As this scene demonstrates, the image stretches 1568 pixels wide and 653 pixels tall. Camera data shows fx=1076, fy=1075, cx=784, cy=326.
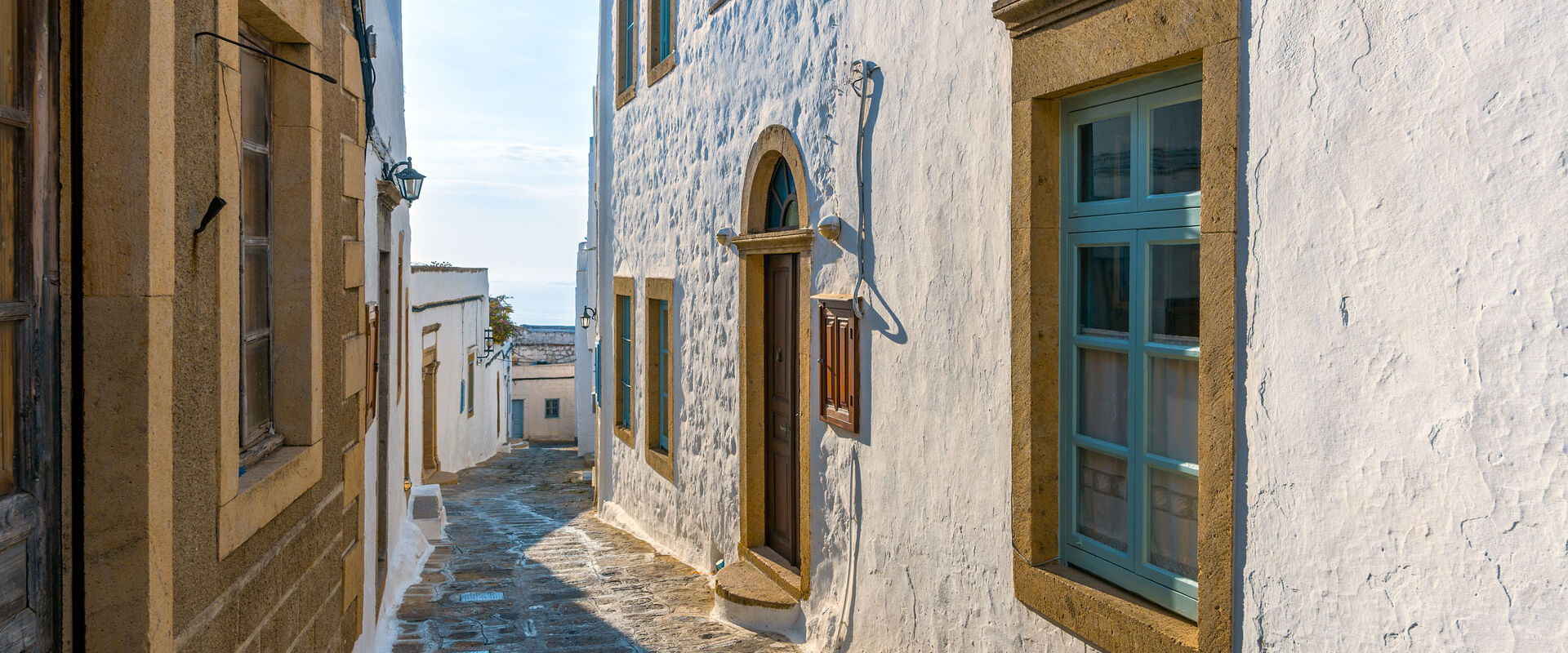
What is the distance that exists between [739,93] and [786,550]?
2944 millimetres

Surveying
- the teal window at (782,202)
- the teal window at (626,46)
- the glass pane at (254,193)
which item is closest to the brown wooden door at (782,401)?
the teal window at (782,202)

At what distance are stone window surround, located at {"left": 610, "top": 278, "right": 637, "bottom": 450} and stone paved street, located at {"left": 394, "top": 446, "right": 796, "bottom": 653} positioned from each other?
905 millimetres

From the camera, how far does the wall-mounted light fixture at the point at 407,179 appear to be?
7582mm

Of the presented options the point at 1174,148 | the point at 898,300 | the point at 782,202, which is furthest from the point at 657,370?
the point at 1174,148

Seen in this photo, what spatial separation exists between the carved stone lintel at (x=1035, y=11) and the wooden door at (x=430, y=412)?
38.0 ft

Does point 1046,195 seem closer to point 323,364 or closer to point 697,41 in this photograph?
point 323,364

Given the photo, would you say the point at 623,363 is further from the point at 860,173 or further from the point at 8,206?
the point at 8,206

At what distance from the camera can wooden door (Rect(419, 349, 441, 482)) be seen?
14203mm

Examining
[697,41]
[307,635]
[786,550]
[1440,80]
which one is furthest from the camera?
[697,41]

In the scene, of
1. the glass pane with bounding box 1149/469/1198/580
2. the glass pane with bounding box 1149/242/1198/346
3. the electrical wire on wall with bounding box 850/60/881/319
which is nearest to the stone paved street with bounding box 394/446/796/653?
the electrical wire on wall with bounding box 850/60/881/319

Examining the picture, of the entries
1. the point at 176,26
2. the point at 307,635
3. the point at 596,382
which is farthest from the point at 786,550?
the point at 596,382

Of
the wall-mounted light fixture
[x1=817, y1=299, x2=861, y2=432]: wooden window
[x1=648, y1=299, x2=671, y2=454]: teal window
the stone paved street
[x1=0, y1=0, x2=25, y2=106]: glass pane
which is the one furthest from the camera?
[x1=648, y1=299, x2=671, y2=454]: teal window

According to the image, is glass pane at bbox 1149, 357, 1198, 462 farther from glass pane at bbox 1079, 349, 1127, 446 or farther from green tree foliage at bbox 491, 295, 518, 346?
green tree foliage at bbox 491, 295, 518, 346

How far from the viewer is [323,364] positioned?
3.79 metres
